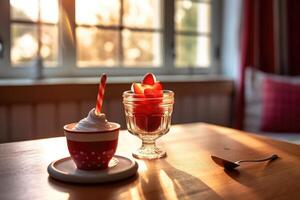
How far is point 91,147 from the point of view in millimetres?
907

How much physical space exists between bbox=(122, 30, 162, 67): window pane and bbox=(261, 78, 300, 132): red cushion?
76 centimetres

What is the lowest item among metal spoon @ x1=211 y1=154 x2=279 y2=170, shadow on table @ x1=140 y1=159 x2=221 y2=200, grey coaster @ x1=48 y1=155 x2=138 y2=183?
shadow on table @ x1=140 y1=159 x2=221 y2=200

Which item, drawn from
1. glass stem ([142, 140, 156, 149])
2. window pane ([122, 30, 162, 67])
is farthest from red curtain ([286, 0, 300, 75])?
glass stem ([142, 140, 156, 149])

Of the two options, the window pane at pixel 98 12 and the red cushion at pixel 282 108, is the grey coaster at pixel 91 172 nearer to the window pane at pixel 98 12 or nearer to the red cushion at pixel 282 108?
the window pane at pixel 98 12

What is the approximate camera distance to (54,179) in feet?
2.92

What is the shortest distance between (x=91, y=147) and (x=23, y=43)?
4.85 ft

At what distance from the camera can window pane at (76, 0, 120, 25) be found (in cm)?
238

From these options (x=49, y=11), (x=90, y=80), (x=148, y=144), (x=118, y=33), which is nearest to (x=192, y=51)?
(x=118, y=33)

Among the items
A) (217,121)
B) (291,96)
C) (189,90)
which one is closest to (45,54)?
(189,90)

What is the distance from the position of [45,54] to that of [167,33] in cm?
84

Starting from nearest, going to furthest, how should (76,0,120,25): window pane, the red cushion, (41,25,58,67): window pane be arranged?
(41,25,58,67): window pane, (76,0,120,25): window pane, the red cushion

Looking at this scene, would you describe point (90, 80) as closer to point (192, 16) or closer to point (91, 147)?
point (192, 16)

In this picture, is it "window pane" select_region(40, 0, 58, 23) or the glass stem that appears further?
"window pane" select_region(40, 0, 58, 23)

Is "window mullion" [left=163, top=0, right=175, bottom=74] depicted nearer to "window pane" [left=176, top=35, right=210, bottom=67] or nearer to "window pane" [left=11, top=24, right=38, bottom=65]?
"window pane" [left=176, top=35, right=210, bottom=67]
